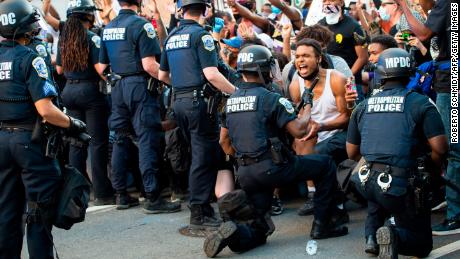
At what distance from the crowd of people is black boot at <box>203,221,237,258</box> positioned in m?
0.01

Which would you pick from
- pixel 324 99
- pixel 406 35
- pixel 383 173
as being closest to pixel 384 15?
pixel 406 35

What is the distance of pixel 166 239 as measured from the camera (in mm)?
7418

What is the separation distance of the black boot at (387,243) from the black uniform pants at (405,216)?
0.43 feet

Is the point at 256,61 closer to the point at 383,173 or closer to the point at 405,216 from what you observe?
the point at 383,173

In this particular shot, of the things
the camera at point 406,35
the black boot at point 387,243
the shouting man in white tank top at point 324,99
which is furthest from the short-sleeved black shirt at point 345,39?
the black boot at point 387,243

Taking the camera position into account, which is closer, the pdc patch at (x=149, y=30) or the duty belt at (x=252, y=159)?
the duty belt at (x=252, y=159)

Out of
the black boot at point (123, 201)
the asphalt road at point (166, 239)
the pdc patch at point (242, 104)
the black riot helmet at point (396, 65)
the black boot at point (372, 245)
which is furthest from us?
the black boot at point (123, 201)

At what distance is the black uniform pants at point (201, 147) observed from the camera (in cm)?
756

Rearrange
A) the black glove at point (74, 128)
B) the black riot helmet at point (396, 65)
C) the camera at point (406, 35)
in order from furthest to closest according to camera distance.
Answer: the camera at point (406, 35) → the black riot helmet at point (396, 65) → the black glove at point (74, 128)

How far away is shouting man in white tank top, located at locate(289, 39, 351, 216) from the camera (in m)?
7.54

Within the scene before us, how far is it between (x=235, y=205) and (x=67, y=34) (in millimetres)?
3325

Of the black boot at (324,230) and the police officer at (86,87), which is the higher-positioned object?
the police officer at (86,87)

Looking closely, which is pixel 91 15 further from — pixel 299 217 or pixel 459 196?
pixel 459 196

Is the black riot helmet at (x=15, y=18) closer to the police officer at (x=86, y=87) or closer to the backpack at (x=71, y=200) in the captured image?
the backpack at (x=71, y=200)
